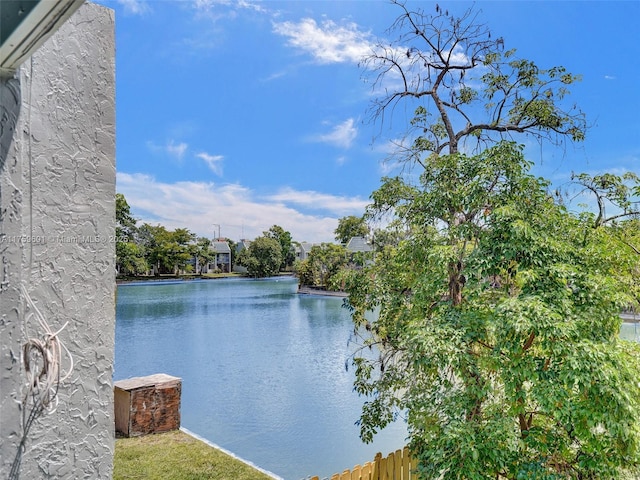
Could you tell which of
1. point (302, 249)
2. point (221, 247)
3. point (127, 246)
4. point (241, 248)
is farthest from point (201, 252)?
point (302, 249)

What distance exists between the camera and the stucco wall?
1.39m

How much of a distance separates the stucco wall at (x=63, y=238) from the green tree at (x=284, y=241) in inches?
1602

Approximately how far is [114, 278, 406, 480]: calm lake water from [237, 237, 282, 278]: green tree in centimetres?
1957

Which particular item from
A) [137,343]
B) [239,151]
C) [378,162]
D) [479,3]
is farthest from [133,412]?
[239,151]

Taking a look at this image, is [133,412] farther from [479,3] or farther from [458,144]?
[479,3]

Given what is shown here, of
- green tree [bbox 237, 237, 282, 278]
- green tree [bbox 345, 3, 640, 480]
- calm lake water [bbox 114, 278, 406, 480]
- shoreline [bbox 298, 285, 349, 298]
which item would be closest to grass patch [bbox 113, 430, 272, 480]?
calm lake water [bbox 114, 278, 406, 480]

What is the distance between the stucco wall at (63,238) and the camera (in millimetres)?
1395

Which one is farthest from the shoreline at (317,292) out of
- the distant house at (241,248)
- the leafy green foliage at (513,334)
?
the leafy green foliage at (513,334)

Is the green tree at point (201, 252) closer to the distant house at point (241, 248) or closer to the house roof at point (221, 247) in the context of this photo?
the house roof at point (221, 247)

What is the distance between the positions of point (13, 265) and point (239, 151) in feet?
80.2

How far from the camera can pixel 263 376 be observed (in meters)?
9.64

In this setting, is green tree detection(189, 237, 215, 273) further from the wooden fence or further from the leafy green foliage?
the leafy green foliage

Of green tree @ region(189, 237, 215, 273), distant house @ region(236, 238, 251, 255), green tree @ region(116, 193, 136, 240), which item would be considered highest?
green tree @ region(116, 193, 136, 240)

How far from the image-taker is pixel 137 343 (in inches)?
509
